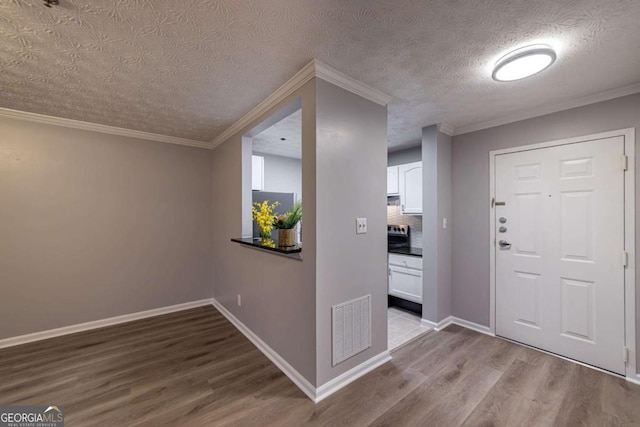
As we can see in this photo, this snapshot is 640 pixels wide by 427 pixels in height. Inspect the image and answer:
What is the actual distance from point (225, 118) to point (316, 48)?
1583mm

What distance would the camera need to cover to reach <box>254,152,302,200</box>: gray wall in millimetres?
4532

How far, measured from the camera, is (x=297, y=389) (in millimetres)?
1968

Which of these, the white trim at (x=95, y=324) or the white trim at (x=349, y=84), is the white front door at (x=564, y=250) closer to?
the white trim at (x=349, y=84)

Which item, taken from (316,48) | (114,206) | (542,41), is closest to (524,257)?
(542,41)

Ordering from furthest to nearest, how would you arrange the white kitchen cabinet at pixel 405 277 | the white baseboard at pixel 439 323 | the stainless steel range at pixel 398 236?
the stainless steel range at pixel 398 236, the white kitchen cabinet at pixel 405 277, the white baseboard at pixel 439 323

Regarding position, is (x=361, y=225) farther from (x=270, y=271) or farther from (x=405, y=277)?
(x=405, y=277)

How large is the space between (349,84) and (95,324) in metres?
3.89

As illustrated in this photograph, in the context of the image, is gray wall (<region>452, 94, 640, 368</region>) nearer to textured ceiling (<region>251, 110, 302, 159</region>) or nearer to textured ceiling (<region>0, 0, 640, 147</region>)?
textured ceiling (<region>0, 0, 640, 147</region>)

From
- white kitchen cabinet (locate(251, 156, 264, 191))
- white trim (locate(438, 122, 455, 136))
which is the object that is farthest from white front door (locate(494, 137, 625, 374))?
white kitchen cabinet (locate(251, 156, 264, 191))

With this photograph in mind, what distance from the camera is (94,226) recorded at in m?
3.07

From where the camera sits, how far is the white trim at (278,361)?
192 cm

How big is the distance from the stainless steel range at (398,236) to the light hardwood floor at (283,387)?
65.4 inches

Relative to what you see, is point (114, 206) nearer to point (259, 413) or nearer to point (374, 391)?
point (259, 413)

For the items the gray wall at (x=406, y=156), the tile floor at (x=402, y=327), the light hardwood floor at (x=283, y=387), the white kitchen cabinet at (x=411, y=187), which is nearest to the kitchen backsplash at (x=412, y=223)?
the white kitchen cabinet at (x=411, y=187)
